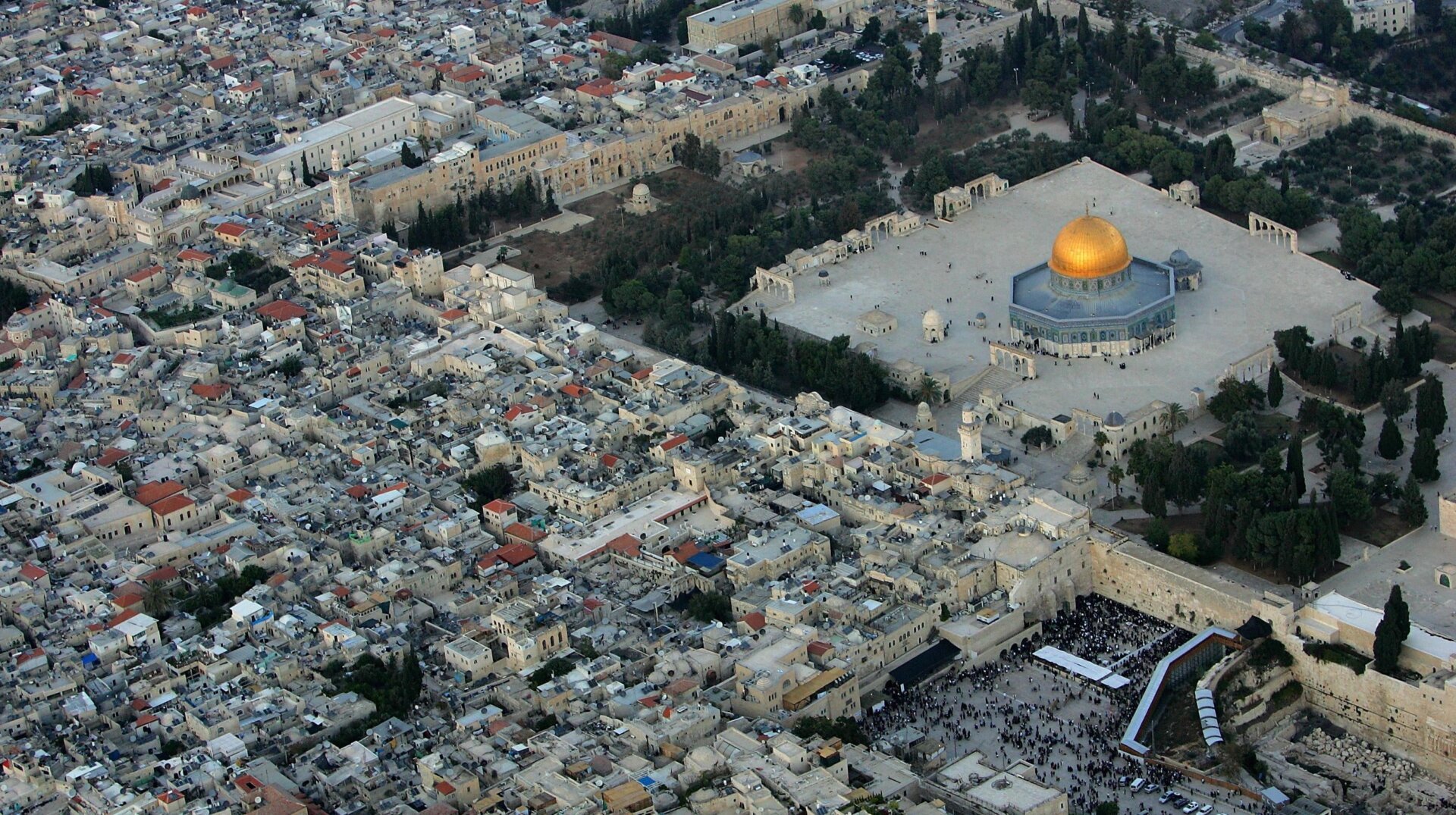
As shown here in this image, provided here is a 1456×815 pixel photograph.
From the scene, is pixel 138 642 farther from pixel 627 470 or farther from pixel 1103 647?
pixel 1103 647

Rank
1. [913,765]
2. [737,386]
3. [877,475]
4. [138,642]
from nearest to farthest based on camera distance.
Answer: [913,765] → [138,642] → [877,475] → [737,386]

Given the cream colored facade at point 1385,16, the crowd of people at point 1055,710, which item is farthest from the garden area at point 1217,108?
the crowd of people at point 1055,710

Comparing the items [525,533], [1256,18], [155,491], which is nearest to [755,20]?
[1256,18]

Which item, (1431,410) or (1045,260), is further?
(1045,260)

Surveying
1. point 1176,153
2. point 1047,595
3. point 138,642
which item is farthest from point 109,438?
point 1176,153

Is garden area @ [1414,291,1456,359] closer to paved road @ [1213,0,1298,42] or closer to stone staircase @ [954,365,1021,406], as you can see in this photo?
stone staircase @ [954,365,1021,406]

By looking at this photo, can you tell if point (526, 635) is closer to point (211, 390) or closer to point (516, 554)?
point (516, 554)
